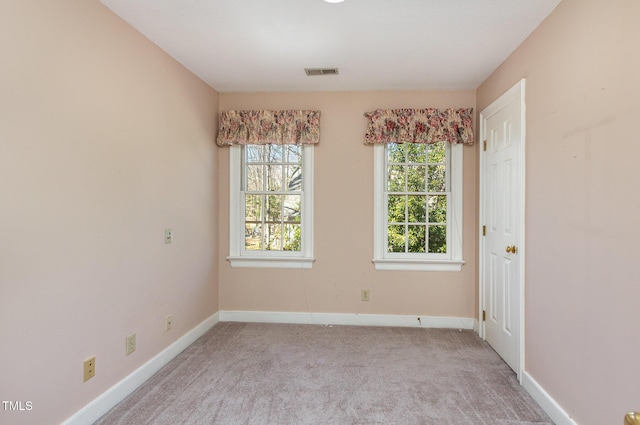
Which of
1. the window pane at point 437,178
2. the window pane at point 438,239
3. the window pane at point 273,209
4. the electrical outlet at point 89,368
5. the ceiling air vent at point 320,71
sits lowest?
the electrical outlet at point 89,368

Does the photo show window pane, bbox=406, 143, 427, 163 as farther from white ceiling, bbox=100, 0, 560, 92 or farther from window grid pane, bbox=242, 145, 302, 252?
window grid pane, bbox=242, 145, 302, 252

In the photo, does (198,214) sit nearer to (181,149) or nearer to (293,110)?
(181,149)

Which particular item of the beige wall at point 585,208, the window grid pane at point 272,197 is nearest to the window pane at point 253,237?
the window grid pane at point 272,197

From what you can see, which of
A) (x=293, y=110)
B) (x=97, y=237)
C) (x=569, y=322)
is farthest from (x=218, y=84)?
(x=569, y=322)

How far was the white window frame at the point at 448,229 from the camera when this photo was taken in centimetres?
361

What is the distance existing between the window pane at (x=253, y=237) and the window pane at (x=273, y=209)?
0.49 ft

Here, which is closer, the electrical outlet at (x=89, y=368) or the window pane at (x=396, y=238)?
the electrical outlet at (x=89, y=368)

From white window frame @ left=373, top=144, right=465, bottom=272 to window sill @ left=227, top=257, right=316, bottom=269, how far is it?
0.75 meters

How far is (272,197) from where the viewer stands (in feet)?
12.6

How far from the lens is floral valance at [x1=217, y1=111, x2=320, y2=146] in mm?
3611

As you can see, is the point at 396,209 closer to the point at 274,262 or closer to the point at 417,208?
the point at 417,208

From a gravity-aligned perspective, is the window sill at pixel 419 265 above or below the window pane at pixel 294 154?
below

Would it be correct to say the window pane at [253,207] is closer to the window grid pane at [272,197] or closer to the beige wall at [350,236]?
the window grid pane at [272,197]

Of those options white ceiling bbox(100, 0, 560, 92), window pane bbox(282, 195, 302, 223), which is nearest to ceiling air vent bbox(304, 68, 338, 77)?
white ceiling bbox(100, 0, 560, 92)
